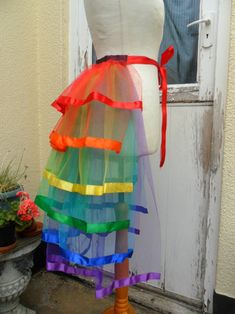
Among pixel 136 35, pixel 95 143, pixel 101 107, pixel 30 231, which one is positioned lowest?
pixel 30 231

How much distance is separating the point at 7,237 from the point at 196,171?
0.91 meters

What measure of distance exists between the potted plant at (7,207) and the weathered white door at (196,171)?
2.32 feet

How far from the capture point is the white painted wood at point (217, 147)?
118 centimetres

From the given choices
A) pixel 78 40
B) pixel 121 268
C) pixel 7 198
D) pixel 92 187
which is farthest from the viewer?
pixel 78 40

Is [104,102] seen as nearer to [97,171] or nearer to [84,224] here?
[97,171]

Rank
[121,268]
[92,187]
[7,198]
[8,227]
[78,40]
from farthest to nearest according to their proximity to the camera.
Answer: [78,40] < [7,198] < [8,227] < [121,268] < [92,187]

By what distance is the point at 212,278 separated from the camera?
4.25 feet

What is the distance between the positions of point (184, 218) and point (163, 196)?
148 mm

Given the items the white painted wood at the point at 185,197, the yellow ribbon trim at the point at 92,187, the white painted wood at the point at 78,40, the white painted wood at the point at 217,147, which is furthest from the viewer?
the white painted wood at the point at 78,40

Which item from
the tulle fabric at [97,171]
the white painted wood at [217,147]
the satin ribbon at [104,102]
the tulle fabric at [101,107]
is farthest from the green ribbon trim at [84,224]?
the white painted wood at [217,147]

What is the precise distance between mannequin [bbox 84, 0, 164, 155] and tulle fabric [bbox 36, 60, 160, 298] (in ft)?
0.14

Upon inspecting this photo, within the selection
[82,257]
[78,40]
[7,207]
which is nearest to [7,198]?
[7,207]

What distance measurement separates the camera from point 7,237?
1.21 metres

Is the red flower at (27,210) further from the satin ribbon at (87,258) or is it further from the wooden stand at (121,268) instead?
the wooden stand at (121,268)
